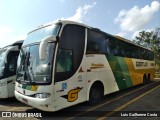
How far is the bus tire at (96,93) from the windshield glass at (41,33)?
2.99m

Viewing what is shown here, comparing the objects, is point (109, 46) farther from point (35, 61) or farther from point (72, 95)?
point (35, 61)

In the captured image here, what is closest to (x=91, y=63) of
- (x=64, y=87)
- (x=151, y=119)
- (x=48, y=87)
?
(x=64, y=87)

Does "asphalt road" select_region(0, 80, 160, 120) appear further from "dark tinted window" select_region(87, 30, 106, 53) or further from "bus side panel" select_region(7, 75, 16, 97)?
"dark tinted window" select_region(87, 30, 106, 53)

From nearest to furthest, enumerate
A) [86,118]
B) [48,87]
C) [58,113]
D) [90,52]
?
1. [48,87]
2. [86,118]
3. [58,113]
4. [90,52]

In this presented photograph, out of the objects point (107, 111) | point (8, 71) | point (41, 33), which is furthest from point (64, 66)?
point (8, 71)

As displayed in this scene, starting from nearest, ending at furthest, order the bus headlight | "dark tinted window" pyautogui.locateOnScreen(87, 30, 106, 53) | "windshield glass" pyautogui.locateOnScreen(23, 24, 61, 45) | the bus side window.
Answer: the bus headlight
"windshield glass" pyautogui.locateOnScreen(23, 24, 61, 45)
"dark tinted window" pyautogui.locateOnScreen(87, 30, 106, 53)
the bus side window

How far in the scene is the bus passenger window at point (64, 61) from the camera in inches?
268

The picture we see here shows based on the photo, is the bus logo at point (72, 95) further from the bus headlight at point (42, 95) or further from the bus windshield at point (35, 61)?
the bus windshield at point (35, 61)

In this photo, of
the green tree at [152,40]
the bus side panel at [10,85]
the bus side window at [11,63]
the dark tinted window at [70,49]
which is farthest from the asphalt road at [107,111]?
the green tree at [152,40]

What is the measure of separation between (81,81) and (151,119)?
277 cm

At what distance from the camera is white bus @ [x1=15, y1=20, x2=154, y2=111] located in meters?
6.57

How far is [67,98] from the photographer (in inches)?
278

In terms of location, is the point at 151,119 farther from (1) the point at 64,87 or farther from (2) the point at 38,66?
(2) the point at 38,66

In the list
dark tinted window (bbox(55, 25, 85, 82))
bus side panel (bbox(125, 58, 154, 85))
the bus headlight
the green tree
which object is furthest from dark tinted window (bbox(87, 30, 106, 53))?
the green tree
